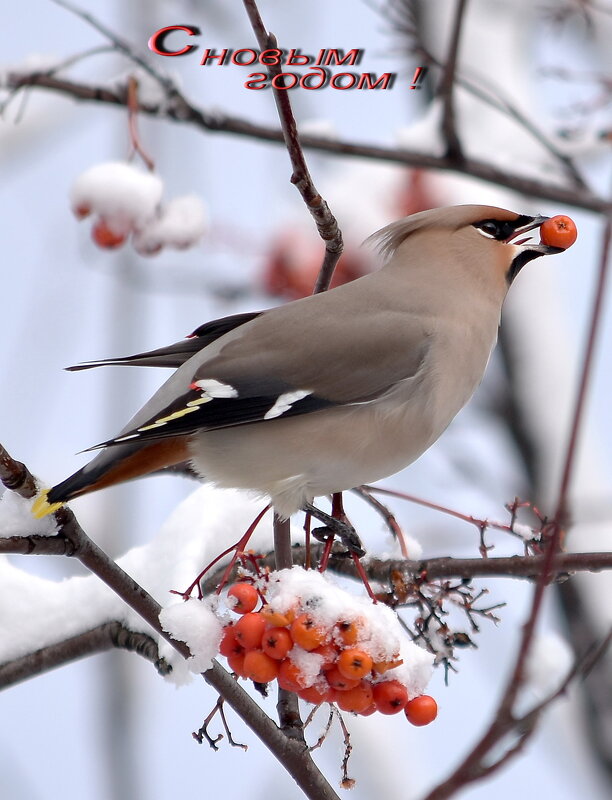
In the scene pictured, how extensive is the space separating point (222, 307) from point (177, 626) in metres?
3.38

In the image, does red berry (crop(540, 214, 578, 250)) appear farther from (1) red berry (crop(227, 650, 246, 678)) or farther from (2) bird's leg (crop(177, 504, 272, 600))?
(1) red berry (crop(227, 650, 246, 678))

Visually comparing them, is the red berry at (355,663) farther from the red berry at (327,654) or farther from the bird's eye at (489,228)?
the bird's eye at (489,228)

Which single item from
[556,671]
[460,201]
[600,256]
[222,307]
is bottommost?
[600,256]

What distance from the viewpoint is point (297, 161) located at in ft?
7.04

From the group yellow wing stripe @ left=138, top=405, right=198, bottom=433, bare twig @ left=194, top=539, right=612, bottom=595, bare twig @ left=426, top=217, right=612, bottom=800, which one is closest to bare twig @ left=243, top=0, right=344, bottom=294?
yellow wing stripe @ left=138, top=405, right=198, bottom=433

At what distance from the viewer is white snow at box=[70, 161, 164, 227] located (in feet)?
11.0

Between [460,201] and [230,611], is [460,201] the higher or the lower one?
the higher one

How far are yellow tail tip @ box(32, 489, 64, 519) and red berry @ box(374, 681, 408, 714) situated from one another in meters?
0.65

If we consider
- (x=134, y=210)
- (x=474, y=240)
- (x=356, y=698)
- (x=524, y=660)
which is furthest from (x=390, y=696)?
(x=134, y=210)

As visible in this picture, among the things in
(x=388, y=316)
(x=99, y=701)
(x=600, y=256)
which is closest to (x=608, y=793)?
(x=99, y=701)

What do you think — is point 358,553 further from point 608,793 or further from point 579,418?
point 608,793

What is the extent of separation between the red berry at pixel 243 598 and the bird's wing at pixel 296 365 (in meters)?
0.55

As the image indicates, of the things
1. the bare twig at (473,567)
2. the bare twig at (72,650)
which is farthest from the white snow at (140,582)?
the bare twig at (473,567)

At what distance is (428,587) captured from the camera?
2381 millimetres
